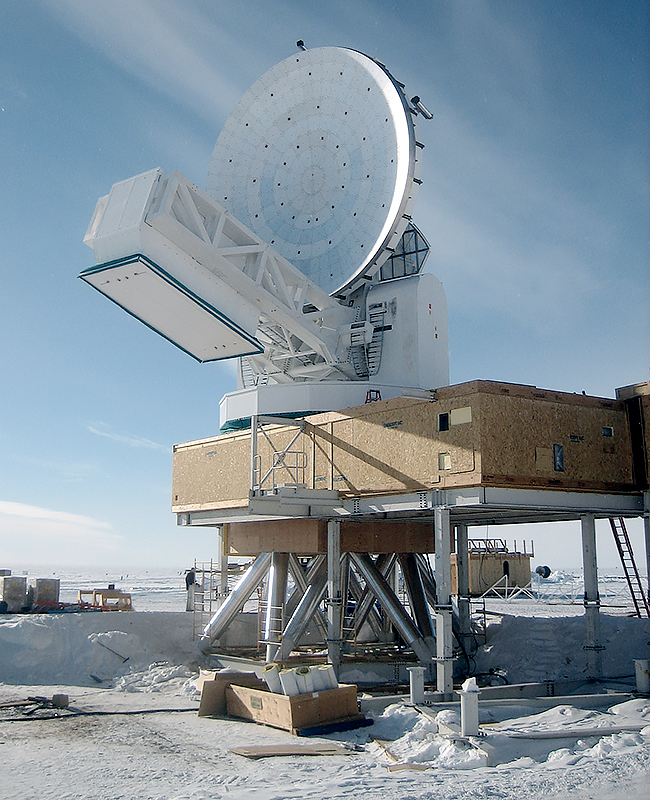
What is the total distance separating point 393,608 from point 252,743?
8.90m

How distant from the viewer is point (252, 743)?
12.8 metres

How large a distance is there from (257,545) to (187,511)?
262 centimetres

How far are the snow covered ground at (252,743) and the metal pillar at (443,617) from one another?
42.3 inches

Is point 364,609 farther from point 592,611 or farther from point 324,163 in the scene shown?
point 324,163

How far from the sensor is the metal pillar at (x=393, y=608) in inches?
808

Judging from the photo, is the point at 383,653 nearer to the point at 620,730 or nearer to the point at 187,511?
the point at 187,511

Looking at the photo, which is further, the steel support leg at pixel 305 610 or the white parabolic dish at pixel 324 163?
the white parabolic dish at pixel 324 163

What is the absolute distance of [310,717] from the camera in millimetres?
13781

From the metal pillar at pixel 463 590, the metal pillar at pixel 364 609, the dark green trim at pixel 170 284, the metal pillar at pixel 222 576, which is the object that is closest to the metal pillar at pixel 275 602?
the metal pillar at pixel 364 609

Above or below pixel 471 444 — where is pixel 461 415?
above

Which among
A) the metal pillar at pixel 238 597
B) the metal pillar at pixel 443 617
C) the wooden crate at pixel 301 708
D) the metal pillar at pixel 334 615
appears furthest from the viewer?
the metal pillar at pixel 238 597

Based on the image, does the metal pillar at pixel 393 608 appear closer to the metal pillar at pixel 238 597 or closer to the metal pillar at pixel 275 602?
the metal pillar at pixel 275 602

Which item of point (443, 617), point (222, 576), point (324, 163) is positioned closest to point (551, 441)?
point (443, 617)

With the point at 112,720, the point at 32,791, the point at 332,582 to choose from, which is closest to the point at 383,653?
the point at 332,582
